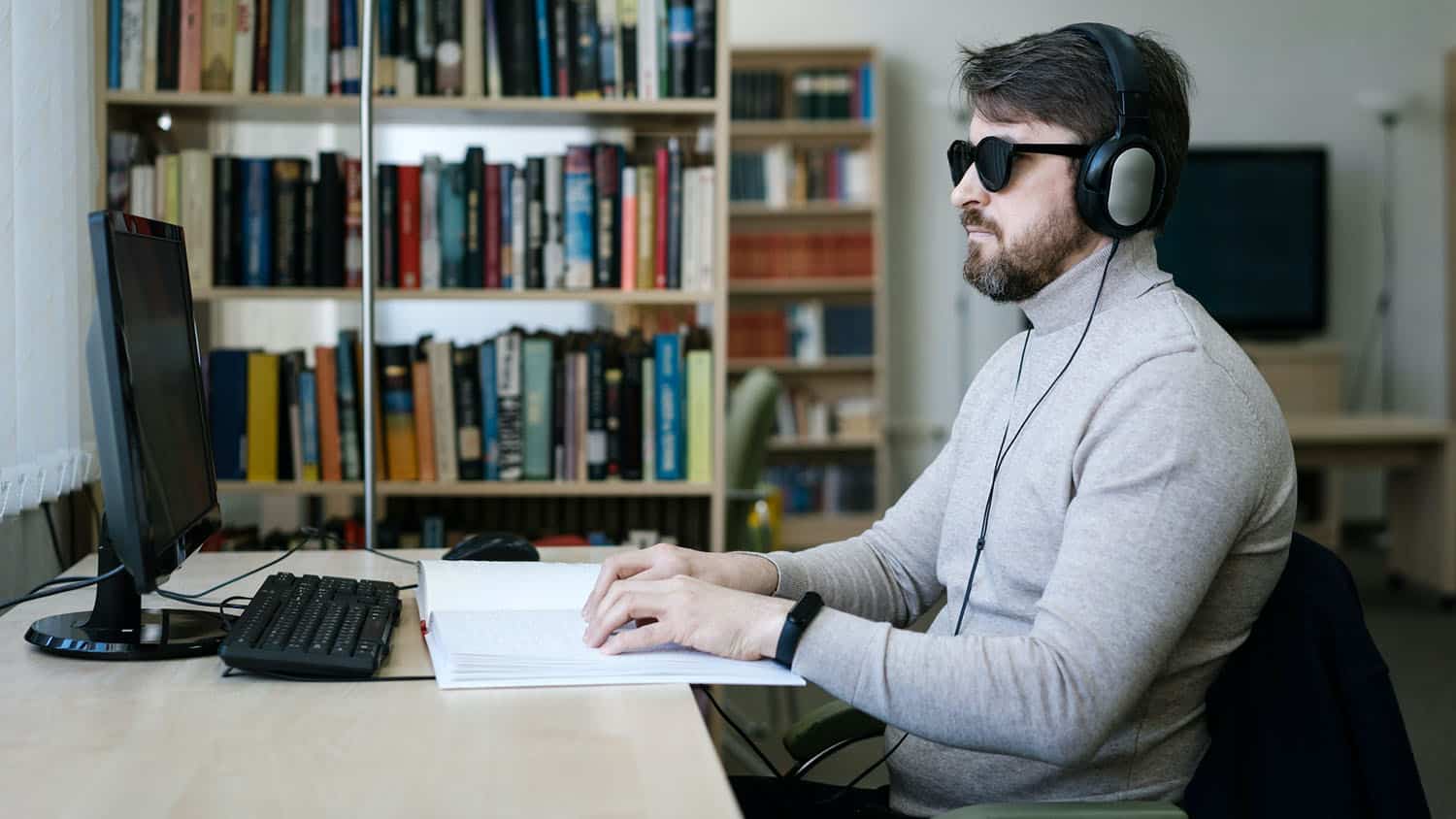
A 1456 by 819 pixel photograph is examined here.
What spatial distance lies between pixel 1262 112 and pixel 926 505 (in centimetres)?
579

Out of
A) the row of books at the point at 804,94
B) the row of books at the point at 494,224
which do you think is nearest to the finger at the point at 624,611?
the row of books at the point at 494,224

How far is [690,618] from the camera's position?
3.82 ft

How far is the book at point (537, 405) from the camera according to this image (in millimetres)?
2684

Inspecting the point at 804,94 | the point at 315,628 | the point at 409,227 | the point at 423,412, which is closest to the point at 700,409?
the point at 423,412

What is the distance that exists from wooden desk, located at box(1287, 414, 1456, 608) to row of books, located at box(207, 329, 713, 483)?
2975mm

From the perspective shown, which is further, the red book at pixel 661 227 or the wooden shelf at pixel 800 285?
the wooden shelf at pixel 800 285

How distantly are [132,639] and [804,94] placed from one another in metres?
5.20

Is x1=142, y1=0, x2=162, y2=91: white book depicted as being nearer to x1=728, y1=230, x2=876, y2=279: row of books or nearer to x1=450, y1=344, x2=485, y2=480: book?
x1=450, y1=344, x2=485, y2=480: book

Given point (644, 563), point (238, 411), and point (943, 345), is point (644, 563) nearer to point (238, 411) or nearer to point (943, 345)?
point (238, 411)

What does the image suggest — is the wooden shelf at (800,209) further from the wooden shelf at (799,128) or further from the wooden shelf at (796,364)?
the wooden shelf at (796,364)

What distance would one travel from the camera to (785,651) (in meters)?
1.13

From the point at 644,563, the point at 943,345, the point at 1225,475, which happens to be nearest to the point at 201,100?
the point at 644,563

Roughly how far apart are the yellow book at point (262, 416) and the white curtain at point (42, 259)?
0.45 metres

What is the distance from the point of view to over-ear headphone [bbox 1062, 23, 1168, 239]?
1.23 m
